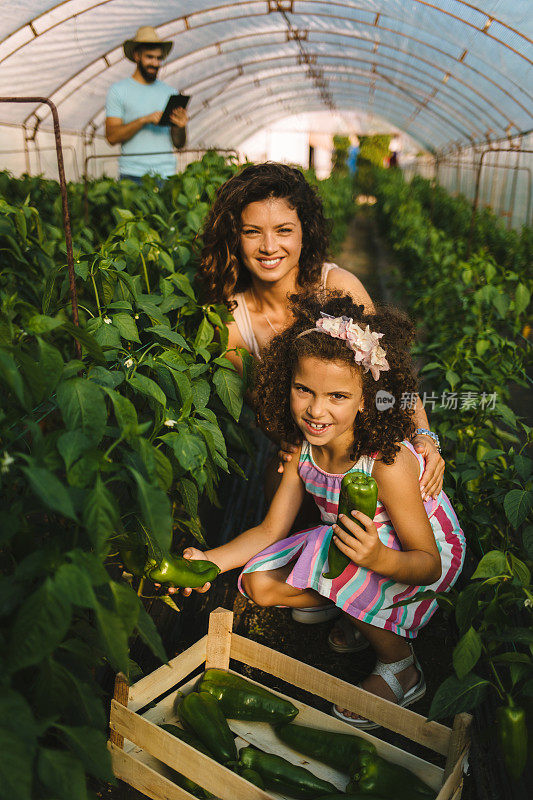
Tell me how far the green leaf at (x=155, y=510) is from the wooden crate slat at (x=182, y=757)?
624mm

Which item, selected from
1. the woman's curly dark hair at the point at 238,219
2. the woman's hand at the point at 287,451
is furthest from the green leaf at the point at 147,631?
the woman's curly dark hair at the point at 238,219

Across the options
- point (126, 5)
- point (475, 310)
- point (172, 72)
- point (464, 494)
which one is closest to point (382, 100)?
point (172, 72)

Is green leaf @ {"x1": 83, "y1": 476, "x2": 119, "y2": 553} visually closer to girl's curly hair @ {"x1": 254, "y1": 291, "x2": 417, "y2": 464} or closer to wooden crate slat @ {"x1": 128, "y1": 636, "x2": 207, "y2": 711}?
wooden crate slat @ {"x1": 128, "y1": 636, "x2": 207, "y2": 711}

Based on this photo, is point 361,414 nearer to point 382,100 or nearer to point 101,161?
point 101,161

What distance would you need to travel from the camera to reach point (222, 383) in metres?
1.77

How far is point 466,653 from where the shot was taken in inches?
48.7

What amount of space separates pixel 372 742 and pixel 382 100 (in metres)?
16.9

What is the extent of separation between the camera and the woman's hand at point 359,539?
61.9 inches

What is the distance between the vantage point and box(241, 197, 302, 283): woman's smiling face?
7.61 ft

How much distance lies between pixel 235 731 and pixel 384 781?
40cm

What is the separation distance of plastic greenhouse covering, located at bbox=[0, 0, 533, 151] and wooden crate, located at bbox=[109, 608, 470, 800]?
6.60 m

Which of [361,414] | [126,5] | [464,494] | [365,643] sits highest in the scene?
[126,5]

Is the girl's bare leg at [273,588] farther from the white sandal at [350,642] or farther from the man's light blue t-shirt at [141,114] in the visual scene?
the man's light blue t-shirt at [141,114]

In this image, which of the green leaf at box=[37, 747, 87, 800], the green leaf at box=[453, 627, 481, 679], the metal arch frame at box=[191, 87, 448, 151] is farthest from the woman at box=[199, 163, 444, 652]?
the metal arch frame at box=[191, 87, 448, 151]
